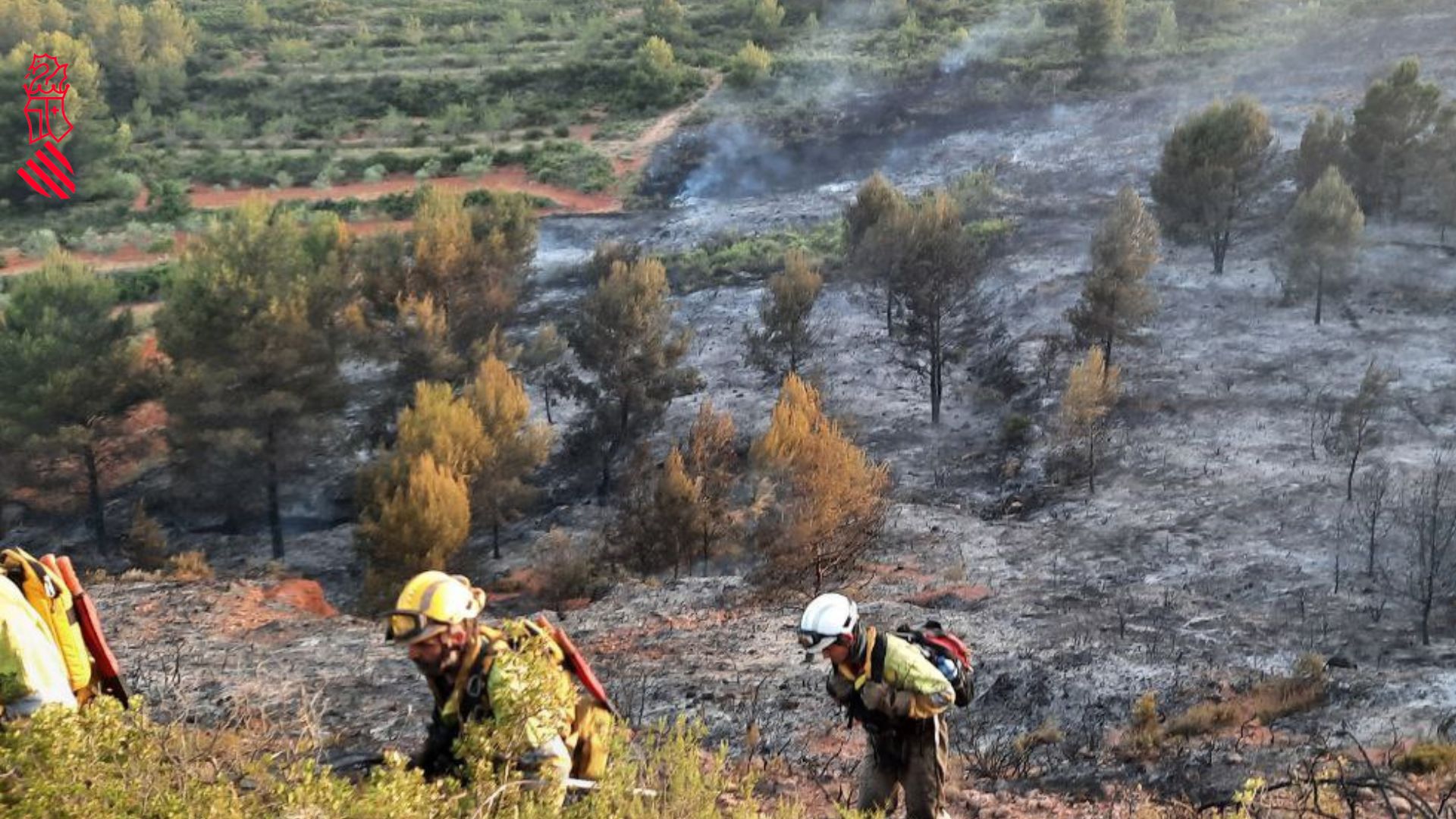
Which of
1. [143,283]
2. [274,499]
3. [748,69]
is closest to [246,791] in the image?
[274,499]

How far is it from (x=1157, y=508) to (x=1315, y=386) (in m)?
6.15

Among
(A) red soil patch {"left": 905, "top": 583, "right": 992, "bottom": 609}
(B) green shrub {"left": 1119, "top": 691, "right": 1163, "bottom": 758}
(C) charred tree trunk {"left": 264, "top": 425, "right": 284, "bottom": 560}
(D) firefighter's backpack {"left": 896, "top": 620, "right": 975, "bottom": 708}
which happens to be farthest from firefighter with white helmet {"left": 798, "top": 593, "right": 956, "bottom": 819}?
(C) charred tree trunk {"left": 264, "top": 425, "right": 284, "bottom": 560}

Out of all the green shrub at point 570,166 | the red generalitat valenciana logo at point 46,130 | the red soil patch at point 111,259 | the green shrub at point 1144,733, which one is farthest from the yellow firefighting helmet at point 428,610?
the red generalitat valenciana logo at point 46,130

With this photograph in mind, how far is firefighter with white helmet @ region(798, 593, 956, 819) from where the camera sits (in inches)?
164

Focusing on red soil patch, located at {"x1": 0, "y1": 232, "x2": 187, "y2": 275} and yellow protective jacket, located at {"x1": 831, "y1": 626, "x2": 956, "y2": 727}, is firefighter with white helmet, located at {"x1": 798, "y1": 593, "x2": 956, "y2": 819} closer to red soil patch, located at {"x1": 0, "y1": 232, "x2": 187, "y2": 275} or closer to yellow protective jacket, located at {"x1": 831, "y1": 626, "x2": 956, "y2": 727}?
yellow protective jacket, located at {"x1": 831, "y1": 626, "x2": 956, "y2": 727}

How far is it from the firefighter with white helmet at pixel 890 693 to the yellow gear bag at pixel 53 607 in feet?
8.91

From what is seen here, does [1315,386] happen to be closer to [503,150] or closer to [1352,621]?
[1352,621]

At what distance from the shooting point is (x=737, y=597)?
12.4 m

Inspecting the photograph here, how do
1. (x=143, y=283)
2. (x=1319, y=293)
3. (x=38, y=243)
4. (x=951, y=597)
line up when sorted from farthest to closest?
(x=38, y=243)
(x=143, y=283)
(x=1319, y=293)
(x=951, y=597)

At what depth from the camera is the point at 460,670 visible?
335 cm

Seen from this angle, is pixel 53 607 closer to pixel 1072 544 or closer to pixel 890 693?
pixel 890 693

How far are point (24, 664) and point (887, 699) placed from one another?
310 cm

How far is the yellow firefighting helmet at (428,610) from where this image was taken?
325cm

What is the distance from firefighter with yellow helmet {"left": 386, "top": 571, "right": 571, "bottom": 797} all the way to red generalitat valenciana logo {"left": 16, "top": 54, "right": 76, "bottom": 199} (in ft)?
146
